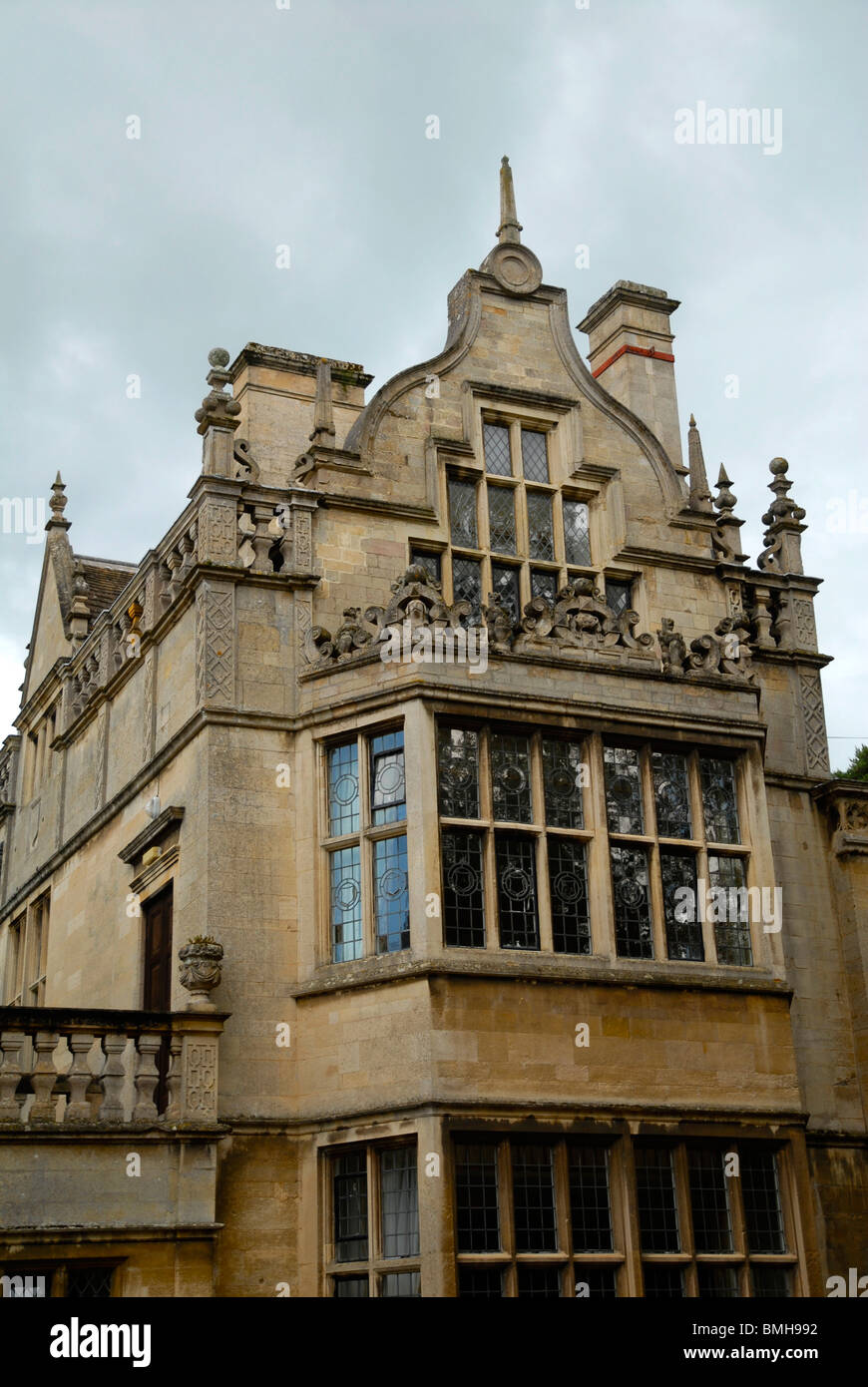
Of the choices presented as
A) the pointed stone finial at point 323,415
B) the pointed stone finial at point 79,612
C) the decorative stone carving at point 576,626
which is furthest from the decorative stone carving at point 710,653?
the pointed stone finial at point 79,612

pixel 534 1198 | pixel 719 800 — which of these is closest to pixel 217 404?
pixel 719 800

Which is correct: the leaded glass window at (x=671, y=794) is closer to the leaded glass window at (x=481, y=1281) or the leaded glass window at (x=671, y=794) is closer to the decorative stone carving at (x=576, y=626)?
the decorative stone carving at (x=576, y=626)

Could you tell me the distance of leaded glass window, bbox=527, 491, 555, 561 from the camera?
62.2ft

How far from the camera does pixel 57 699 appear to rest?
22.2 meters

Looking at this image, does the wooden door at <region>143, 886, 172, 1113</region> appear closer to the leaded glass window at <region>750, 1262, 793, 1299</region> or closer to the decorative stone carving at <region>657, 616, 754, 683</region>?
the decorative stone carving at <region>657, 616, 754, 683</region>

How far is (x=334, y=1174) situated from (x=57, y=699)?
361 inches

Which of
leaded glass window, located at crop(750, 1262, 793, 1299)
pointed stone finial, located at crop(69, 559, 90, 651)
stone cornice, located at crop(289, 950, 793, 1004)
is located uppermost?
pointed stone finial, located at crop(69, 559, 90, 651)

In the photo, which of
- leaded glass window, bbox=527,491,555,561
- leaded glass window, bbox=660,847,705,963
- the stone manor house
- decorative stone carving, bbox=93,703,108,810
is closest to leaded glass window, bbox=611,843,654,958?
the stone manor house

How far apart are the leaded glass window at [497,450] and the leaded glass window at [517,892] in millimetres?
4875

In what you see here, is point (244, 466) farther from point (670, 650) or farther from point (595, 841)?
point (595, 841)

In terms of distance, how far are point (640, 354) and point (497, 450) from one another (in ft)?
14.9

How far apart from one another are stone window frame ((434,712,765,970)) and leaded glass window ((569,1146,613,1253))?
1.77m

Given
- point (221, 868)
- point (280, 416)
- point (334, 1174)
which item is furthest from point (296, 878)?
point (280, 416)
